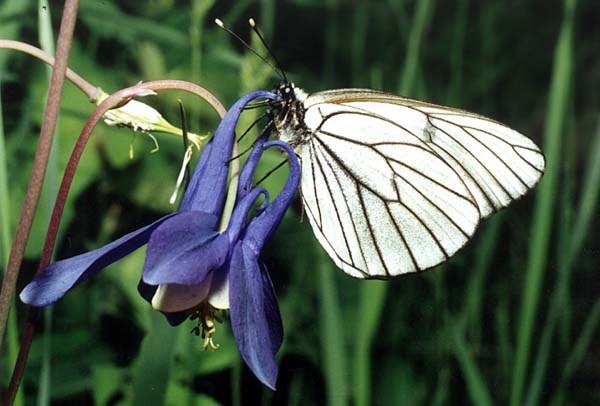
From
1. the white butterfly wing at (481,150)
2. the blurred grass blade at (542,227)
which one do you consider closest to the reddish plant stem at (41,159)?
the white butterfly wing at (481,150)

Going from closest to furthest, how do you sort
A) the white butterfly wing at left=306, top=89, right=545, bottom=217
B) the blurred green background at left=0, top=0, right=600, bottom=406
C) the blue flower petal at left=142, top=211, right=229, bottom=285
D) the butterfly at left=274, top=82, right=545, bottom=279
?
the blue flower petal at left=142, top=211, right=229, bottom=285
the butterfly at left=274, top=82, right=545, bottom=279
the white butterfly wing at left=306, top=89, right=545, bottom=217
the blurred green background at left=0, top=0, right=600, bottom=406

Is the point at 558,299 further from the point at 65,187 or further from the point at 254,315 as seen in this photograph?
the point at 65,187

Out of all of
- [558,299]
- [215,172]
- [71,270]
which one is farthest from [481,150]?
[71,270]

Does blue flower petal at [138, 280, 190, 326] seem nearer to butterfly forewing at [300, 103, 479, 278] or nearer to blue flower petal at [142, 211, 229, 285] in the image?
blue flower petal at [142, 211, 229, 285]

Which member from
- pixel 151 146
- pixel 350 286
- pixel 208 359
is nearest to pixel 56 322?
pixel 208 359

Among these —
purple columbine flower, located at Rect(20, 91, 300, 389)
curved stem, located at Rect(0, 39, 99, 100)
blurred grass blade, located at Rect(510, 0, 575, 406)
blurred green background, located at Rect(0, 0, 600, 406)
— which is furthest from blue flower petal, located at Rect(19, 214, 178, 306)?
blurred grass blade, located at Rect(510, 0, 575, 406)

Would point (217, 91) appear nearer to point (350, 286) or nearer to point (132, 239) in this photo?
point (350, 286)

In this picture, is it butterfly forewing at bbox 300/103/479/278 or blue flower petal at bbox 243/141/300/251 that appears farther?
butterfly forewing at bbox 300/103/479/278
